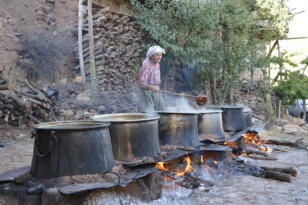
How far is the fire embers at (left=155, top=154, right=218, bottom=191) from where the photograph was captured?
338 cm

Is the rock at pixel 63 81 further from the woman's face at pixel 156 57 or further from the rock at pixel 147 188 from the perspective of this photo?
the rock at pixel 147 188

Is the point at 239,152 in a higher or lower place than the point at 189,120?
lower

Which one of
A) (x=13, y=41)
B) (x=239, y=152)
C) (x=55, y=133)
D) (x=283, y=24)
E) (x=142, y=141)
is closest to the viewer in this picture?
(x=55, y=133)

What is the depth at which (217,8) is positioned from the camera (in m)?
8.44

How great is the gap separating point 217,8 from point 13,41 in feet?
20.5

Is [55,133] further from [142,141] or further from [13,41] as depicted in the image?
[13,41]

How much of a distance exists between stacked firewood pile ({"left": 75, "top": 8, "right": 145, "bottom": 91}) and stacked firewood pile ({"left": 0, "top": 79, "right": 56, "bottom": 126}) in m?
1.89

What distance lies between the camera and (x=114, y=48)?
320 inches

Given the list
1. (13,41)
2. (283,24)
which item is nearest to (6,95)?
(13,41)

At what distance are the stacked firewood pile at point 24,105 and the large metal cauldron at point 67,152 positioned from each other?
377 centimetres

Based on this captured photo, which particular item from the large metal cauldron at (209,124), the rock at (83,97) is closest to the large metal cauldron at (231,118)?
the large metal cauldron at (209,124)

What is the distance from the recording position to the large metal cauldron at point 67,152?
2.33 m

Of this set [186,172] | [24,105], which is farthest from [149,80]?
[24,105]

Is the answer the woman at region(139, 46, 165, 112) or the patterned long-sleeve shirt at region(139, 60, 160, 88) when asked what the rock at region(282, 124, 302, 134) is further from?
the patterned long-sleeve shirt at region(139, 60, 160, 88)
